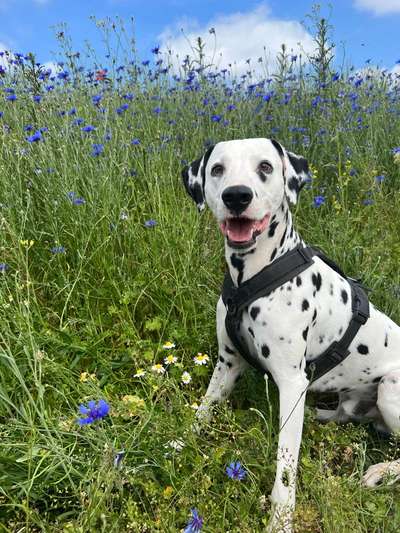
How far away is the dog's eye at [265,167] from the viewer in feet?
8.13

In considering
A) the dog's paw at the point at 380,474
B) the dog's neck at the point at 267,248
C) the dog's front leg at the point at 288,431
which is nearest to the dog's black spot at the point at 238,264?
the dog's neck at the point at 267,248

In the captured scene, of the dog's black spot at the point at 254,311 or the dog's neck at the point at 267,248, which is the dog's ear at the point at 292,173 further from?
the dog's black spot at the point at 254,311

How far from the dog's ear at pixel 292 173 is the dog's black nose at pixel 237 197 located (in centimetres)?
35

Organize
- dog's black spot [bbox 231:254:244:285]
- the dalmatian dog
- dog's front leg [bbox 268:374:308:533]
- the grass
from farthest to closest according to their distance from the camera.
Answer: dog's black spot [bbox 231:254:244:285] < the dalmatian dog < dog's front leg [bbox 268:374:308:533] < the grass

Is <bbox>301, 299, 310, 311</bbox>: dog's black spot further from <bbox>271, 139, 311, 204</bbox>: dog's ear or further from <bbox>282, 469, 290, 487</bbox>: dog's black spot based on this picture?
<bbox>282, 469, 290, 487</bbox>: dog's black spot

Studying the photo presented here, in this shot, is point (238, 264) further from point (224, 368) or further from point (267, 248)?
point (224, 368)

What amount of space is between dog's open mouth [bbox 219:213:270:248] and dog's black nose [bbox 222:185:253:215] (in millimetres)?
81

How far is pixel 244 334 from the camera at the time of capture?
2.64 meters

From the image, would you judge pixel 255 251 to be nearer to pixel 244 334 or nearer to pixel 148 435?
pixel 244 334

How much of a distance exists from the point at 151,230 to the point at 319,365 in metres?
1.79

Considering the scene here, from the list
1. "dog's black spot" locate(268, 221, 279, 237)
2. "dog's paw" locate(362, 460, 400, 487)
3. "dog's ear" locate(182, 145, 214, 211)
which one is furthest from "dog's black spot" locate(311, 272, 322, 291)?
"dog's paw" locate(362, 460, 400, 487)

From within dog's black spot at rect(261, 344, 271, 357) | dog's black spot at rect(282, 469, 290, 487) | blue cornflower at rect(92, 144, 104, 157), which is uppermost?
blue cornflower at rect(92, 144, 104, 157)

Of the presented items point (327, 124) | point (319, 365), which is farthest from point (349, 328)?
point (327, 124)

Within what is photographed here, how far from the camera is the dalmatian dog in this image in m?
2.40
